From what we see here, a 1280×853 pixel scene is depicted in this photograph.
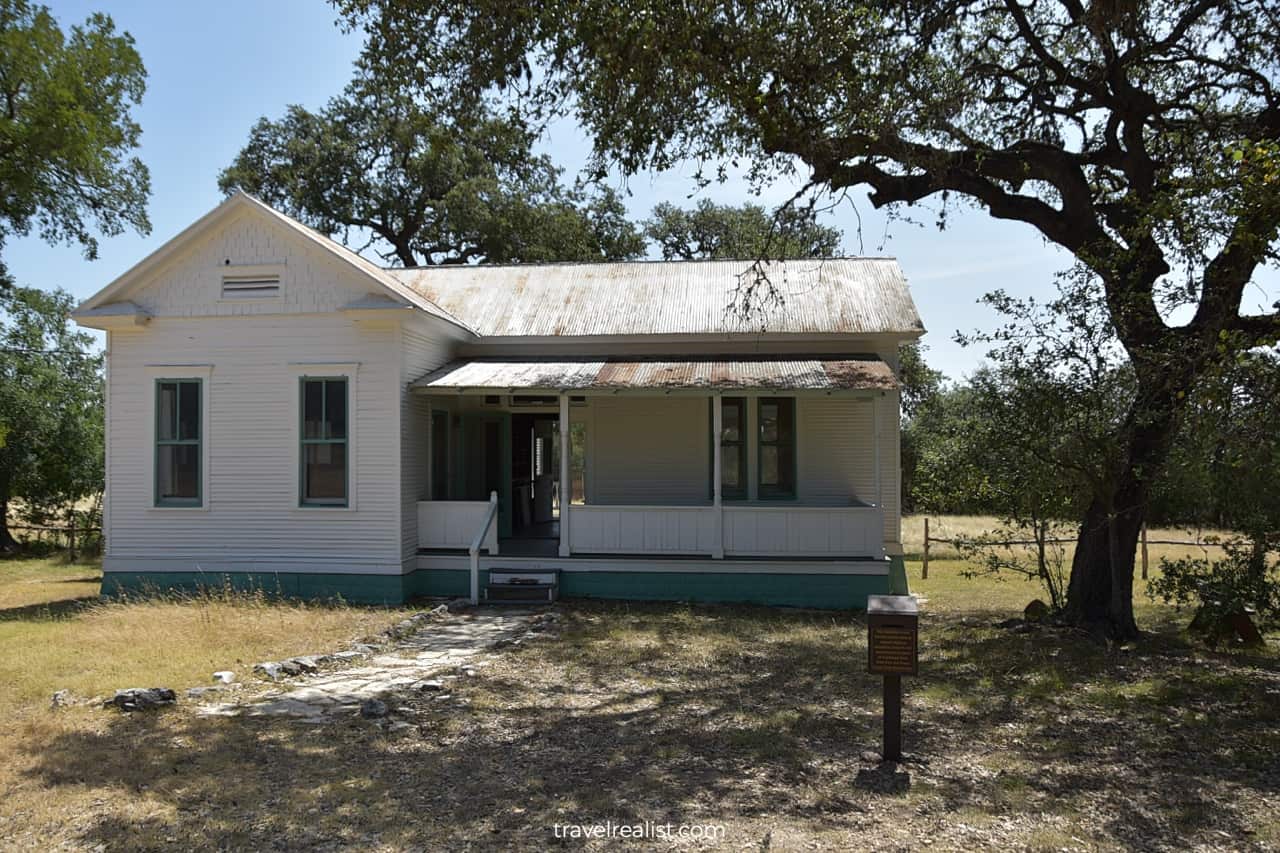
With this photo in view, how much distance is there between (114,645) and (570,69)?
798cm

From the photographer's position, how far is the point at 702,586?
1302cm

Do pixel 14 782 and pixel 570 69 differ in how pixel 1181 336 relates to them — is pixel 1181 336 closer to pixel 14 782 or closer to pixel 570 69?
pixel 570 69

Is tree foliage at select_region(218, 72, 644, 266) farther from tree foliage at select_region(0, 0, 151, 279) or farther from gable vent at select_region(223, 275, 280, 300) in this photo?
gable vent at select_region(223, 275, 280, 300)

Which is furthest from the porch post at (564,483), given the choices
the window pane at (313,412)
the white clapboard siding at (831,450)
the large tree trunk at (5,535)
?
the large tree trunk at (5,535)

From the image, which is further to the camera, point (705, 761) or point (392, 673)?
point (392, 673)

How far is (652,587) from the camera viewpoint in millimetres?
13109

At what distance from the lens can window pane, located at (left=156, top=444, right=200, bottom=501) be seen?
13.2 m

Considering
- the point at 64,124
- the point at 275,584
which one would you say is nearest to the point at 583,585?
the point at 275,584

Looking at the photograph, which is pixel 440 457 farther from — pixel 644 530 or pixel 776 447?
pixel 776 447

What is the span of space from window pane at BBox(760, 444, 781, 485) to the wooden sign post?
326 inches

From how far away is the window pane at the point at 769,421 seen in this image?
14.5 meters

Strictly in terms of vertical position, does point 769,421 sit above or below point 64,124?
below

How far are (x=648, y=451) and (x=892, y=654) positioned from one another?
359 inches

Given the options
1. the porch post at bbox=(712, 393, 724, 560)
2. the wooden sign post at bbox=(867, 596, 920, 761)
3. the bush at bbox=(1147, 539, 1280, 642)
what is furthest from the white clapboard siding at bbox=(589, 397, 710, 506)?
the wooden sign post at bbox=(867, 596, 920, 761)
